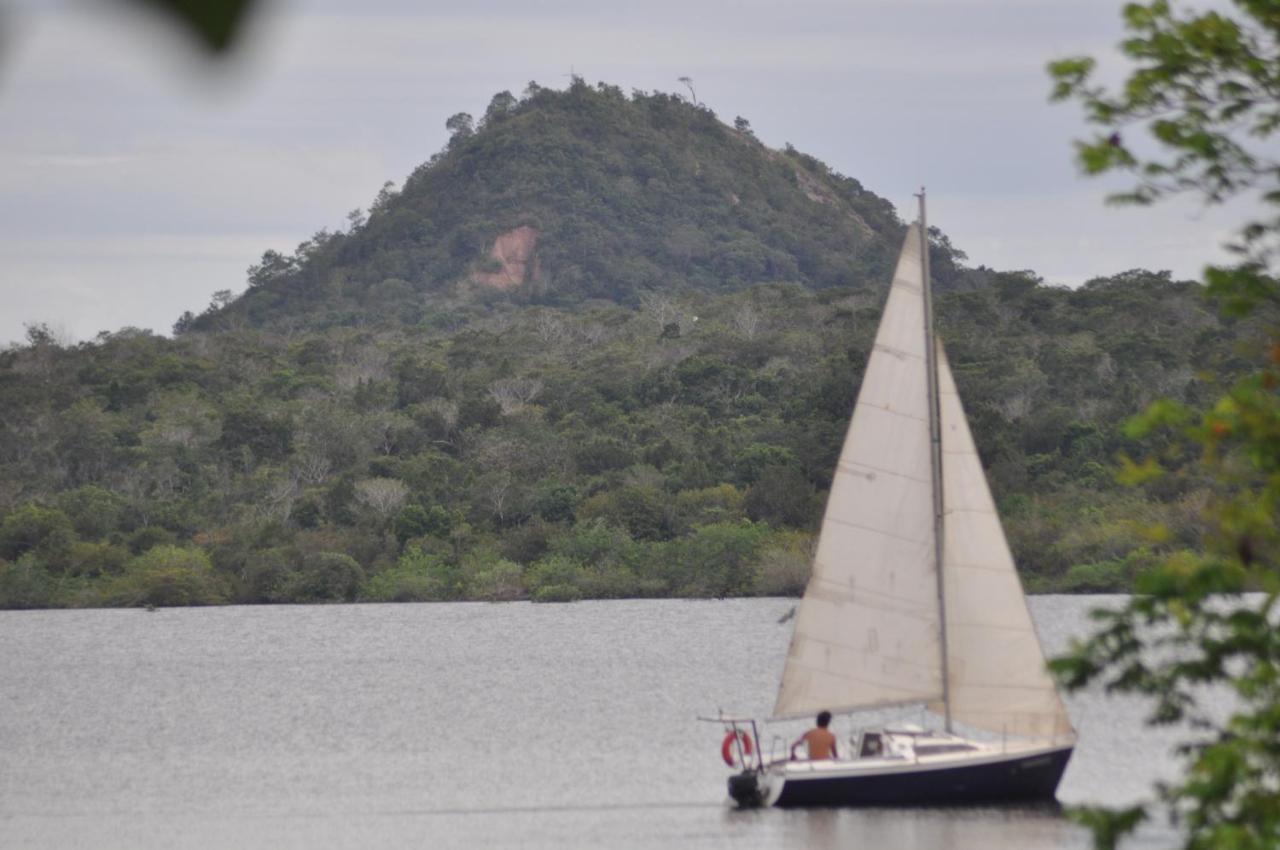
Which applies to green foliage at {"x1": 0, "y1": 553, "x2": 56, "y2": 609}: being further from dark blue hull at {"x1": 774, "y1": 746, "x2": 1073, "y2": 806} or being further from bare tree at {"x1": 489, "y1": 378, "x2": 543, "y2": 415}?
dark blue hull at {"x1": 774, "y1": 746, "x2": 1073, "y2": 806}

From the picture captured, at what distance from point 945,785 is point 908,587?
2.48 metres

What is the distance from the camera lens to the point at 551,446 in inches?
2689

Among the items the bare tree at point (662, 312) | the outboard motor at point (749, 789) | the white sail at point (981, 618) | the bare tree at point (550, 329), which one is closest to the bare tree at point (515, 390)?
the bare tree at point (550, 329)

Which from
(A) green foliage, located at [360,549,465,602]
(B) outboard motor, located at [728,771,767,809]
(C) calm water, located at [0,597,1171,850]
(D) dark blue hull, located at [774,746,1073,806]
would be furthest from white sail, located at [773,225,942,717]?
(A) green foliage, located at [360,549,465,602]

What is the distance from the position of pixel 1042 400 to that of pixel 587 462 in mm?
16981

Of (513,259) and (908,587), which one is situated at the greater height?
(513,259)

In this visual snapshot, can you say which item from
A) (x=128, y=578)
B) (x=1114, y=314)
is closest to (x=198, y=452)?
(x=128, y=578)

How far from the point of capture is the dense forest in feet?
199

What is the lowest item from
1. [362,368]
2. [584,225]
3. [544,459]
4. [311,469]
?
[544,459]

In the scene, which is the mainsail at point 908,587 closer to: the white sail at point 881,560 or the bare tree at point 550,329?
the white sail at point 881,560

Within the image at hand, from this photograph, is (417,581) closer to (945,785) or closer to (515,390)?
(515,390)

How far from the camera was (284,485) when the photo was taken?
2655 inches

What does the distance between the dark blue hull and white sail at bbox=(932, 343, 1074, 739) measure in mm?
428

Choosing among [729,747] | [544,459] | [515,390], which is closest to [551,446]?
[544,459]
